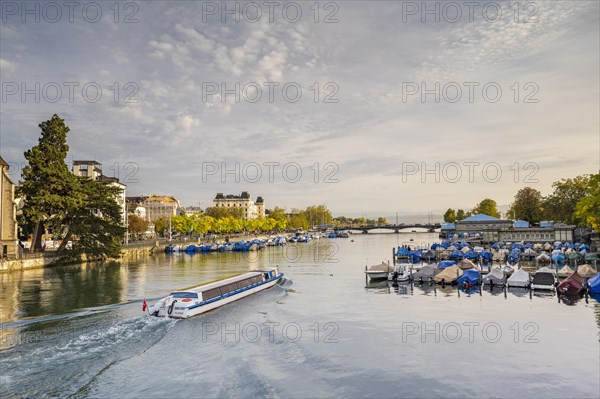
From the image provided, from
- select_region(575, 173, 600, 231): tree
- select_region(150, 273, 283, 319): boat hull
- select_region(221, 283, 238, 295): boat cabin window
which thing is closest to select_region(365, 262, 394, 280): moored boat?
select_region(150, 273, 283, 319): boat hull

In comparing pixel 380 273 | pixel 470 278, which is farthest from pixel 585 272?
pixel 380 273

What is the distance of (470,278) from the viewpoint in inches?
1914

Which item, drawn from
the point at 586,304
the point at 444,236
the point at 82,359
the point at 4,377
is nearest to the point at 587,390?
the point at 586,304

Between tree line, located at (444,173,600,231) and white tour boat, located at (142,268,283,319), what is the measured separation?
50.5 metres

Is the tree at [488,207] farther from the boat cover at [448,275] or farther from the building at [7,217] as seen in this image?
the building at [7,217]

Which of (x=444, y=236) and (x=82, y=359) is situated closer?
(x=82, y=359)

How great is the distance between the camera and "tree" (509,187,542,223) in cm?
14002

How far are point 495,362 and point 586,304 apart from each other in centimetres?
2123

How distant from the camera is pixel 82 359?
22.6 metres

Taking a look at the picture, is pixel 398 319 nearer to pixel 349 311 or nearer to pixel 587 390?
pixel 349 311

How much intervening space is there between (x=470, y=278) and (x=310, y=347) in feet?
95.9

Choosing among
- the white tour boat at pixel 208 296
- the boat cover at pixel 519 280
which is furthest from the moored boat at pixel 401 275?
the white tour boat at pixel 208 296

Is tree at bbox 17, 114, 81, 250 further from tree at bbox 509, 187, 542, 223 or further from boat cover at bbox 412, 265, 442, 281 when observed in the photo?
tree at bbox 509, 187, 542, 223

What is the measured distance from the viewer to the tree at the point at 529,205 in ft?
459
